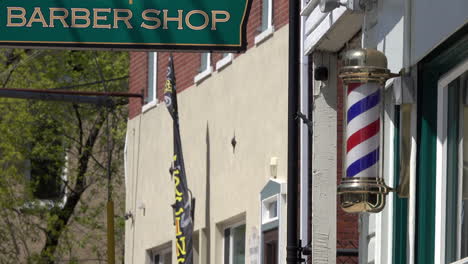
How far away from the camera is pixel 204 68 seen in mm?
20828

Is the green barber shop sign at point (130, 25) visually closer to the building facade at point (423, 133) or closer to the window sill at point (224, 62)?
the building facade at point (423, 133)

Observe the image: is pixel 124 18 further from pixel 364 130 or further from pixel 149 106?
pixel 149 106

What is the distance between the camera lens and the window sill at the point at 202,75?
2040 centimetres

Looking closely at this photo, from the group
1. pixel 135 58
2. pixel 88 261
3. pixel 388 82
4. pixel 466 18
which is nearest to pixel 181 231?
pixel 135 58

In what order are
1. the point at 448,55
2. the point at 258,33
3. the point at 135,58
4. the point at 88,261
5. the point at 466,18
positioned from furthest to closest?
the point at 88,261
the point at 135,58
the point at 258,33
the point at 448,55
the point at 466,18

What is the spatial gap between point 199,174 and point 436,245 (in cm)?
1203

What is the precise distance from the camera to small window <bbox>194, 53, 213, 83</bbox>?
20.5 m

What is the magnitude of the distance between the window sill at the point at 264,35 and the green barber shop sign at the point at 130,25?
187 inches

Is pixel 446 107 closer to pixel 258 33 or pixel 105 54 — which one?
pixel 258 33

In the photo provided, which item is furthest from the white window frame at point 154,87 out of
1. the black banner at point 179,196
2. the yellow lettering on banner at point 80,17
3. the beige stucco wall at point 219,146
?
the yellow lettering on banner at point 80,17

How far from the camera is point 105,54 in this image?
35062mm

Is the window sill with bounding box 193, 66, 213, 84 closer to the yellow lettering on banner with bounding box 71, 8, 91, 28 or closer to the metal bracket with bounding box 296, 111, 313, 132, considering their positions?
the metal bracket with bounding box 296, 111, 313, 132

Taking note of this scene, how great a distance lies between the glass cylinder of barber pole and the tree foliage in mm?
23544

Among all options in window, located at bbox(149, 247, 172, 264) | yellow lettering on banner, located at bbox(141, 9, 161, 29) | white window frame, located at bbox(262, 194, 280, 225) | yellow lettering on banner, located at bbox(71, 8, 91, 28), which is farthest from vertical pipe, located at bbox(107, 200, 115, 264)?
yellow lettering on banner, located at bbox(141, 9, 161, 29)
